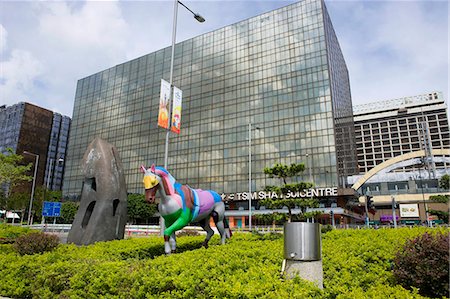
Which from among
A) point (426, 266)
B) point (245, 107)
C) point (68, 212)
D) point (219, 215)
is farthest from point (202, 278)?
point (68, 212)

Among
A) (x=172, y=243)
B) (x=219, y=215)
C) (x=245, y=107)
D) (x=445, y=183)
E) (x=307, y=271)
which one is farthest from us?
(x=445, y=183)

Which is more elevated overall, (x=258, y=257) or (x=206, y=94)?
(x=206, y=94)

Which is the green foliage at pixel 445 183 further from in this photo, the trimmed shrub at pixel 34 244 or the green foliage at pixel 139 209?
the trimmed shrub at pixel 34 244

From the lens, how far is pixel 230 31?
249ft

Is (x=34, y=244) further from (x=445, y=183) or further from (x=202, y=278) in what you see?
(x=445, y=183)

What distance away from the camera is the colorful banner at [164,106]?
54.2 feet

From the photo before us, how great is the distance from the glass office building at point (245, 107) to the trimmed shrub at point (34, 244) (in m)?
51.8

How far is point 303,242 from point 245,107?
6313 cm

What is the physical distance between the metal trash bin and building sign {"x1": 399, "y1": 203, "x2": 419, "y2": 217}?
7415 centimetres

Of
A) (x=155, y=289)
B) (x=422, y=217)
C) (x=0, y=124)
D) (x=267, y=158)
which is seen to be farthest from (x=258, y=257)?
(x=0, y=124)

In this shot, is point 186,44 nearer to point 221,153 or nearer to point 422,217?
point 221,153

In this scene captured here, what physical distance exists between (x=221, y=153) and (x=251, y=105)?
11.9 m

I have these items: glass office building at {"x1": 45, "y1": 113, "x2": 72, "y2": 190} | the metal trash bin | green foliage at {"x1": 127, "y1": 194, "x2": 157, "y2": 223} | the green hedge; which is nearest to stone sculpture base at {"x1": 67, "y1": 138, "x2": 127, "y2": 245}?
the green hedge

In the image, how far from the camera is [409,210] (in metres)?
69.7
